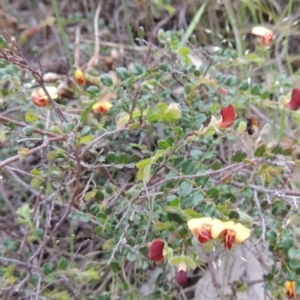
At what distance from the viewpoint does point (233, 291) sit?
1067 mm

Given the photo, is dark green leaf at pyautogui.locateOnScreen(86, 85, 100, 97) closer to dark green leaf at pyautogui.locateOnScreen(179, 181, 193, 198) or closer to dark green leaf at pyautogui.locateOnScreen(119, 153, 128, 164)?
dark green leaf at pyautogui.locateOnScreen(119, 153, 128, 164)

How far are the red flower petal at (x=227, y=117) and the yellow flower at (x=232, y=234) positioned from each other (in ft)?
0.56

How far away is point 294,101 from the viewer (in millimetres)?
1017

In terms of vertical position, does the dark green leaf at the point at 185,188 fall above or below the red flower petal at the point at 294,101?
below

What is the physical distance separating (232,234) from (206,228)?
0.04 meters

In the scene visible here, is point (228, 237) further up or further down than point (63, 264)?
further up

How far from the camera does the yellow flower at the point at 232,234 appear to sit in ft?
2.74

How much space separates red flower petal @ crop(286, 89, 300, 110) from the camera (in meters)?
1.01

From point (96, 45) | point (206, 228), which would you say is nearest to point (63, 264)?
point (206, 228)

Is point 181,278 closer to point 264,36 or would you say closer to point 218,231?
point 218,231

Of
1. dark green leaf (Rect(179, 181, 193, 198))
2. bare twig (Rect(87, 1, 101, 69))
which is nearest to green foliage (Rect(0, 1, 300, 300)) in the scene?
dark green leaf (Rect(179, 181, 193, 198))

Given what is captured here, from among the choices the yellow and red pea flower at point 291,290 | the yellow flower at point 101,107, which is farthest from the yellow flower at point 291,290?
the yellow flower at point 101,107

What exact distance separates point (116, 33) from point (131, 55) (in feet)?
0.62

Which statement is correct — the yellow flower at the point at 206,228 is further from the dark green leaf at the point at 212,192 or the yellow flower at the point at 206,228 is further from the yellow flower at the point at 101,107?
the yellow flower at the point at 101,107
